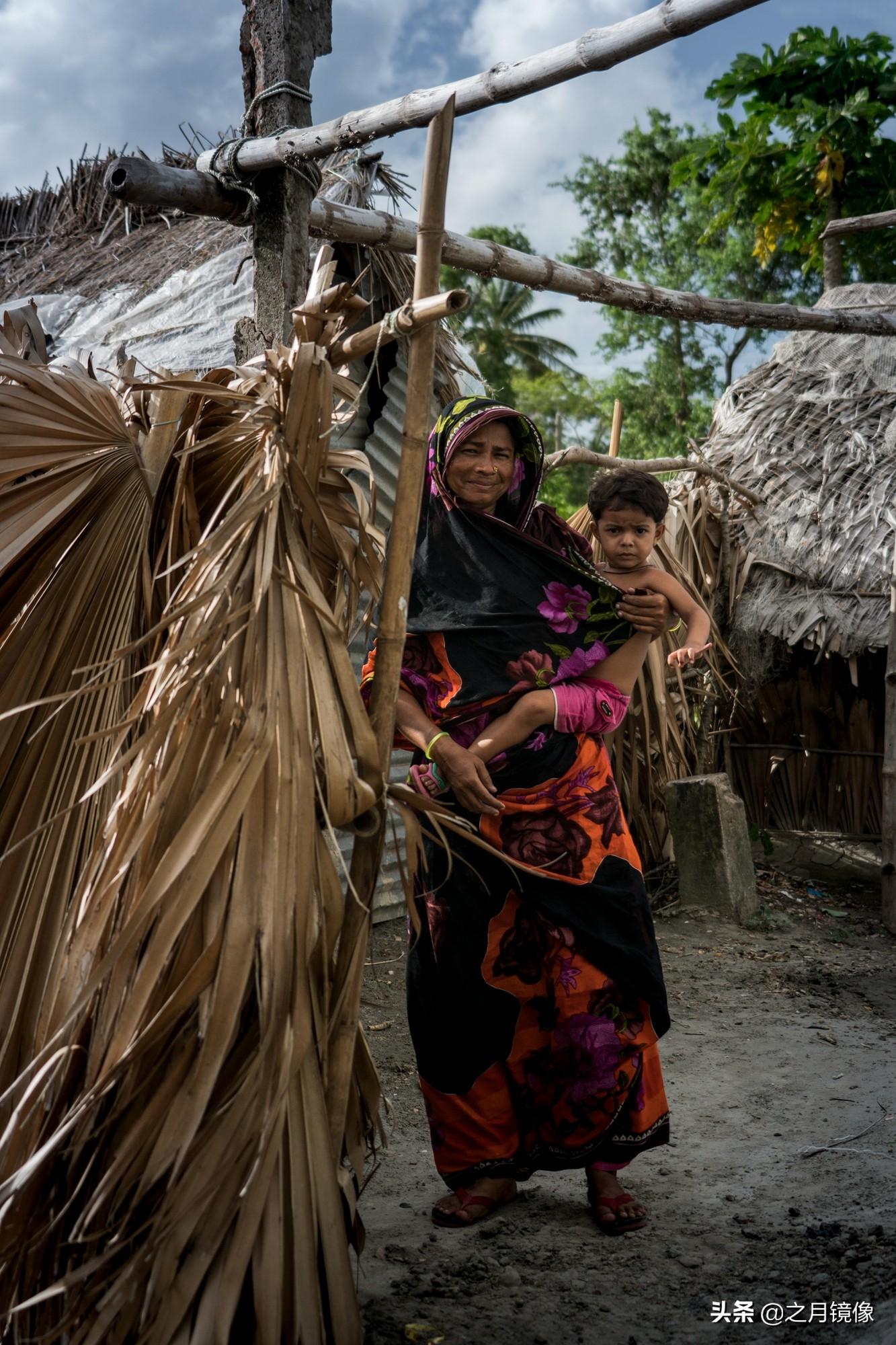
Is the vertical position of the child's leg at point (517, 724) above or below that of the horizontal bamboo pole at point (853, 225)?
below

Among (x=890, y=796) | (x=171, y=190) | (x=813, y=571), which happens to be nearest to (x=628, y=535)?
(x=171, y=190)

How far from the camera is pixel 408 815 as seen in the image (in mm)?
1807

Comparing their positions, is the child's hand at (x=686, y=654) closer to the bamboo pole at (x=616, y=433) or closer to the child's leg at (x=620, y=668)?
the child's leg at (x=620, y=668)

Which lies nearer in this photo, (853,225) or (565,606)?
(565,606)

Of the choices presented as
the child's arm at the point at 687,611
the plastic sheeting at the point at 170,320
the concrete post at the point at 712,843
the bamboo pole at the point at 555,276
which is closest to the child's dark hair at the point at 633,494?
the child's arm at the point at 687,611

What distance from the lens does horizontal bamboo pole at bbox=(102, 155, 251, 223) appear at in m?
2.42

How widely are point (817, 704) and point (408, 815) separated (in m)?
6.13

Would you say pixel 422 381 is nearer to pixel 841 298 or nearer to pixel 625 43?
pixel 625 43

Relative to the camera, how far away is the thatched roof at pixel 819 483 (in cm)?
650

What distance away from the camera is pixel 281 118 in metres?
2.78

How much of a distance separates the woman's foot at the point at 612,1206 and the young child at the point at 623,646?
38.9 inches

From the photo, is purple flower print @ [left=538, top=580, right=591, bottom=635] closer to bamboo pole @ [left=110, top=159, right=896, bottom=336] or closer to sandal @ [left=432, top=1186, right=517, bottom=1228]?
bamboo pole @ [left=110, top=159, right=896, bottom=336]

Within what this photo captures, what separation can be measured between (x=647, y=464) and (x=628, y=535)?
2.68m

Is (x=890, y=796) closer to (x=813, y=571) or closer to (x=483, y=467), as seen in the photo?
(x=813, y=571)
